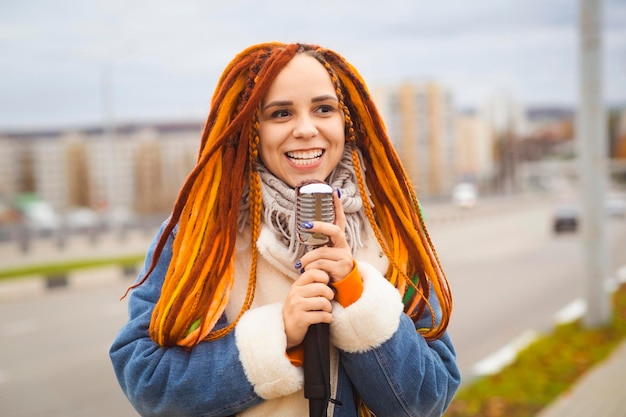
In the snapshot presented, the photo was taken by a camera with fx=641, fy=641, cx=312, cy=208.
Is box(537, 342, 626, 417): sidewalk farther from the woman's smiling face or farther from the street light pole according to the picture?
the woman's smiling face

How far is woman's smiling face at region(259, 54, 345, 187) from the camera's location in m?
1.47

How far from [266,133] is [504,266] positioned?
12327mm

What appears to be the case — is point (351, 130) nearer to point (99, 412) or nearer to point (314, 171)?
point (314, 171)

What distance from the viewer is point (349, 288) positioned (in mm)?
1380

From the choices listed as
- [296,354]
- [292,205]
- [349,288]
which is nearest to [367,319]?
[349,288]

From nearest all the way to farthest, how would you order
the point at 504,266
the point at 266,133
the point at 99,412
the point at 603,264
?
the point at 266,133, the point at 99,412, the point at 603,264, the point at 504,266

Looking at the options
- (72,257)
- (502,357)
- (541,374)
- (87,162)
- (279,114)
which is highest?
(279,114)

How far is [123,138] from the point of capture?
10612 centimetres

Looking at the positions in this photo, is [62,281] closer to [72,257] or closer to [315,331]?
[72,257]

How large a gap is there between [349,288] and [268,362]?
0.24m

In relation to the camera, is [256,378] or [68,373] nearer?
[256,378]

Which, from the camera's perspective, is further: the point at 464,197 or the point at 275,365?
the point at 464,197

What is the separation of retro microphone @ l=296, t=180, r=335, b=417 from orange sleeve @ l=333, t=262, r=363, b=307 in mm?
66

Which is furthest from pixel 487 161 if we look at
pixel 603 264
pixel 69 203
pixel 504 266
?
pixel 603 264
